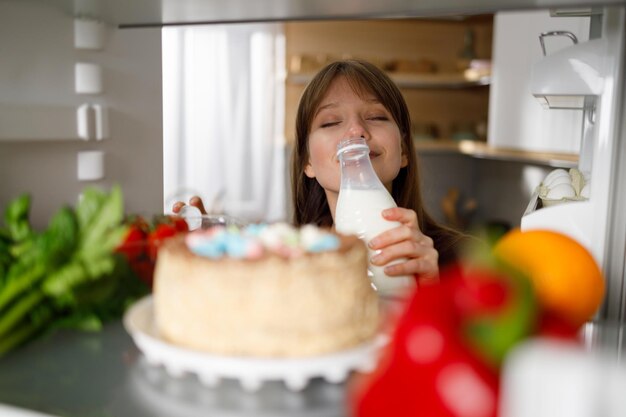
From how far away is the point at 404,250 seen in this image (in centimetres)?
70

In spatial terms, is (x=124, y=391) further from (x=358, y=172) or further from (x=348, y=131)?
(x=348, y=131)

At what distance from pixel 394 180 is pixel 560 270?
837mm

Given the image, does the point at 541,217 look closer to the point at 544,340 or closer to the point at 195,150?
the point at 544,340

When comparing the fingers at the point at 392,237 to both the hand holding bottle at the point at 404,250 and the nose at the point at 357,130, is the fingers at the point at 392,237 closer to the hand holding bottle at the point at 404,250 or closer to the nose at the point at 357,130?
the hand holding bottle at the point at 404,250

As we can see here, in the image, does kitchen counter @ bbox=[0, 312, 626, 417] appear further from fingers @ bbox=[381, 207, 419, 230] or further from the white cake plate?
fingers @ bbox=[381, 207, 419, 230]

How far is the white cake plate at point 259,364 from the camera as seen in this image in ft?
1.41

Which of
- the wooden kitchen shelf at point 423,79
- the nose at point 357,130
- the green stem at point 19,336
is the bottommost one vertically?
the green stem at point 19,336

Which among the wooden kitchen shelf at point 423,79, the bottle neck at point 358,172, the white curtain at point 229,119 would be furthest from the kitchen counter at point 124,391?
the wooden kitchen shelf at point 423,79

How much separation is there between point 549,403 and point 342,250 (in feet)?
0.71

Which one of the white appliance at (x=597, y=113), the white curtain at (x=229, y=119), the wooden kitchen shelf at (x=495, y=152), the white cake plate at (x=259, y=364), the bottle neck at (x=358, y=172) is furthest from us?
the white curtain at (x=229, y=119)

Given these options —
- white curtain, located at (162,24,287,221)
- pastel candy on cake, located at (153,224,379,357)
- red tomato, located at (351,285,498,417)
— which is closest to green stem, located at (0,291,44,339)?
pastel candy on cake, located at (153,224,379,357)

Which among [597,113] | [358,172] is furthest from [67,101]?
[597,113]

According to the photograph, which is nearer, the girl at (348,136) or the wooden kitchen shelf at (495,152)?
the girl at (348,136)

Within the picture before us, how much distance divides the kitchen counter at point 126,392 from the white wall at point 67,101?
15.2 inches
